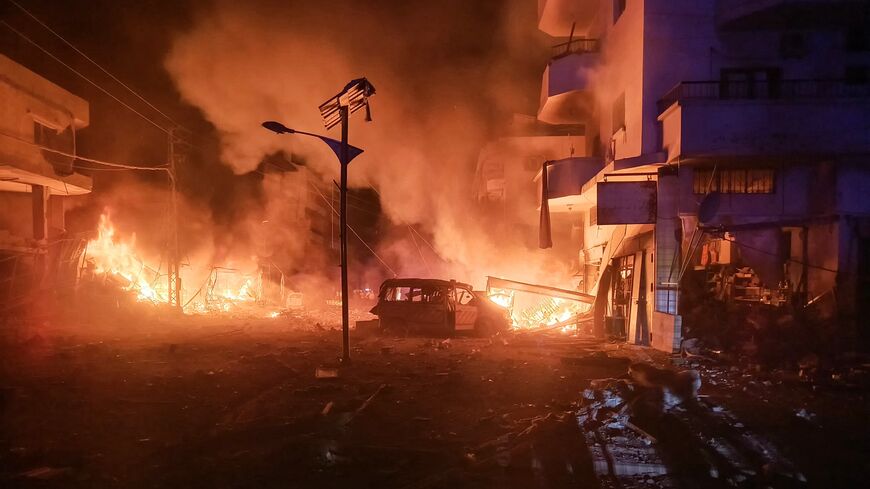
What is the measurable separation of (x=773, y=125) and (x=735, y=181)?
5.29ft

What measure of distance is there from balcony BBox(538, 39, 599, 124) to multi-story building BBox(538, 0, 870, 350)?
1983 millimetres

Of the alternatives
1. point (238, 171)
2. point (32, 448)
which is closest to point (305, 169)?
point (238, 171)

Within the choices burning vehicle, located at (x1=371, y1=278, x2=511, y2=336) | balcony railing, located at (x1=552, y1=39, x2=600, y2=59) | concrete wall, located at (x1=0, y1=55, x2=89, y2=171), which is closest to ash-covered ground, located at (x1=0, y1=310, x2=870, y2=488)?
burning vehicle, located at (x1=371, y1=278, x2=511, y2=336)

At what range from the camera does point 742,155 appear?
11445 millimetres

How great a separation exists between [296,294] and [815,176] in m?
19.8

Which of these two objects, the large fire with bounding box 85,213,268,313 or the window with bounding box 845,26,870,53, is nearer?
the window with bounding box 845,26,870,53

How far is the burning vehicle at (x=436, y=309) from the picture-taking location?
1403 cm

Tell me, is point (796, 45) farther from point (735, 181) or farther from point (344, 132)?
point (344, 132)

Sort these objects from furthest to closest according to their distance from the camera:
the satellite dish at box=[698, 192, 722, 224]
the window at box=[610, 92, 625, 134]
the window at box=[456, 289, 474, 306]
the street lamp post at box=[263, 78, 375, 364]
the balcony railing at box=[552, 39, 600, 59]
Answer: the balcony railing at box=[552, 39, 600, 59], the window at box=[610, 92, 625, 134], the window at box=[456, 289, 474, 306], the satellite dish at box=[698, 192, 722, 224], the street lamp post at box=[263, 78, 375, 364]

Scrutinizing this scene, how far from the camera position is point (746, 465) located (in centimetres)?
487

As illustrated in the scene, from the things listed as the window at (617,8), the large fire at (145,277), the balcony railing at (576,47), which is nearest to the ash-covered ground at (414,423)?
the window at (617,8)

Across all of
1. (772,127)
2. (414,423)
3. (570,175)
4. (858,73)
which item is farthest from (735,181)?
(414,423)

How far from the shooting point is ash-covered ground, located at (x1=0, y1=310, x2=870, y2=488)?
4.59 m

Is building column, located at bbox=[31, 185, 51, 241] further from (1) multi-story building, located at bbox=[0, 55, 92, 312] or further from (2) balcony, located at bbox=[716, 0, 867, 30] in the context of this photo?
(2) balcony, located at bbox=[716, 0, 867, 30]
